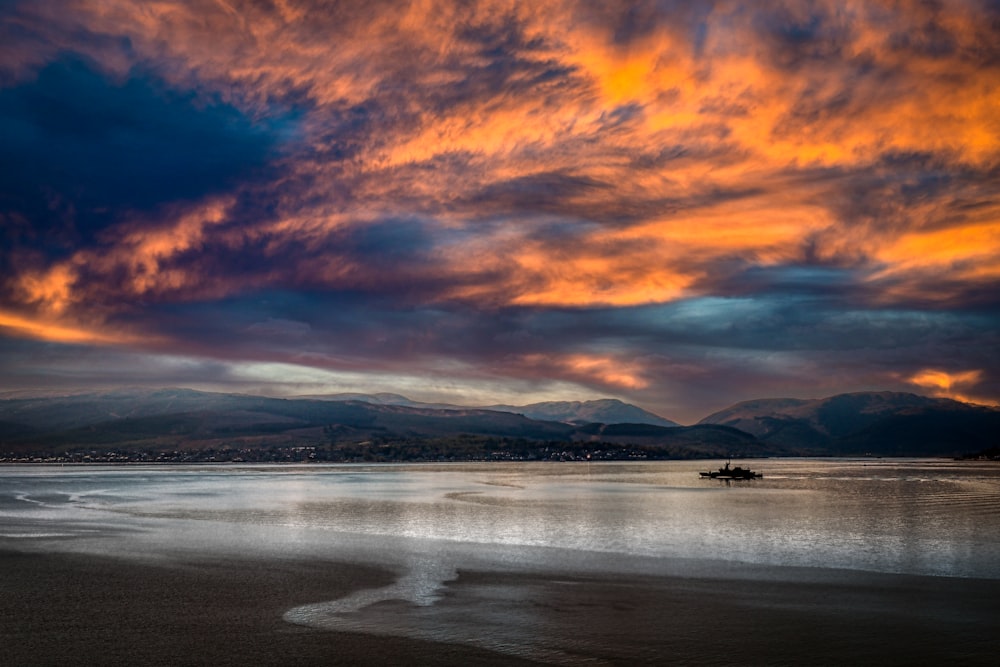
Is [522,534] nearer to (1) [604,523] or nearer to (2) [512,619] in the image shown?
(1) [604,523]

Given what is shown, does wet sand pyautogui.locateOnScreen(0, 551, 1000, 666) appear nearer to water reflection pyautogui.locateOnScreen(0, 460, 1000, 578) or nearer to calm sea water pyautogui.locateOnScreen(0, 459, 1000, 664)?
calm sea water pyautogui.locateOnScreen(0, 459, 1000, 664)

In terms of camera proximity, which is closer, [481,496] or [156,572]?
[156,572]

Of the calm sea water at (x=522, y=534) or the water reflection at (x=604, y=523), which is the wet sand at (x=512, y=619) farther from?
the water reflection at (x=604, y=523)

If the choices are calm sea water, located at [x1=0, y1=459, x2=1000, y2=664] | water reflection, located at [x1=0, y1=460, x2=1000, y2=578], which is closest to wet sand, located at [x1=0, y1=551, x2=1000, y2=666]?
calm sea water, located at [x1=0, y1=459, x2=1000, y2=664]

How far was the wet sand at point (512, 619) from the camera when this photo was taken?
25656mm

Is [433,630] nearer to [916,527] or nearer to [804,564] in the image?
[804,564]

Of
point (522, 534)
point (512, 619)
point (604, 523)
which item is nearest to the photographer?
point (512, 619)

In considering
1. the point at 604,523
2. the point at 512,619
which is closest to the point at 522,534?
the point at 604,523

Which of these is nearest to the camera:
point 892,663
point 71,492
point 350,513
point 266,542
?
point 892,663

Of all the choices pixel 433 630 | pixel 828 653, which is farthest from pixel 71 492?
pixel 828 653

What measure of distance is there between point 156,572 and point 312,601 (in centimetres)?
1295

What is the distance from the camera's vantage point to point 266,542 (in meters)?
57.3

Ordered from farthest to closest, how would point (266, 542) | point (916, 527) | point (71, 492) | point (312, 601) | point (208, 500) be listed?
point (71, 492) < point (208, 500) < point (916, 527) < point (266, 542) < point (312, 601)

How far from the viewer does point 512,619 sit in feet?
101
